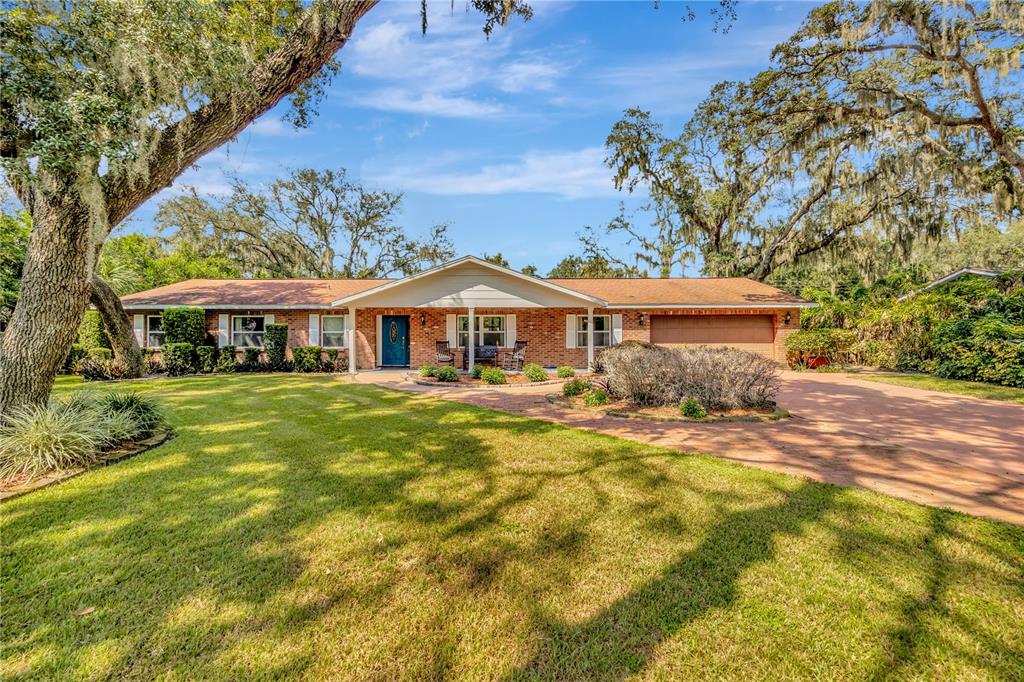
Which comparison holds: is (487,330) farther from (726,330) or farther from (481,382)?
(726,330)

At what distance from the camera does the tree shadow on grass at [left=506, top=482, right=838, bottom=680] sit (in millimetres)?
2121

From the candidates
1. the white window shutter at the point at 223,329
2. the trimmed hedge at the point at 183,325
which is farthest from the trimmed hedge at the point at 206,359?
the white window shutter at the point at 223,329

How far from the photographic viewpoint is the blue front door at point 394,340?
1683 cm

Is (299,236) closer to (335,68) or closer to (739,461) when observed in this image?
(335,68)

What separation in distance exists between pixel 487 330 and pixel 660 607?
48.1ft

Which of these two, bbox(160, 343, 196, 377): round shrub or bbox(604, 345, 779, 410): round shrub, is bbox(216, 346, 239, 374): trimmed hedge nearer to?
bbox(160, 343, 196, 377): round shrub

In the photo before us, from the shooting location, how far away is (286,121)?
10.3 m

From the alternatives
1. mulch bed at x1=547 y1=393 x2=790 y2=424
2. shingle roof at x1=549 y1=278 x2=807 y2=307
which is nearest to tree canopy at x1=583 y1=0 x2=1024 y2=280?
shingle roof at x1=549 y1=278 x2=807 y2=307

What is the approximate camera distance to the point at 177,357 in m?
Result: 14.3

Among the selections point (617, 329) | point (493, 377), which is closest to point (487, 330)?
point (493, 377)

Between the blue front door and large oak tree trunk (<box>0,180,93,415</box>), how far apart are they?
1157cm

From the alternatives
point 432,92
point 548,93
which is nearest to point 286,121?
point 432,92

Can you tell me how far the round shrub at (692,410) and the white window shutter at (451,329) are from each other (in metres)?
10.6

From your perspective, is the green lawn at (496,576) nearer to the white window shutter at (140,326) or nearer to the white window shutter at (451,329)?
the white window shutter at (451,329)
